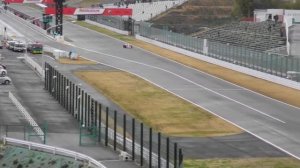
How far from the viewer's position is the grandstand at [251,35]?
116 m

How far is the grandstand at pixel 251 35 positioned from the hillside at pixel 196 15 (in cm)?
2478

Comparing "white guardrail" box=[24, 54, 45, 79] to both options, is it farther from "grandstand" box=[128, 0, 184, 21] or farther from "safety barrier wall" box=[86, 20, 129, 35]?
"grandstand" box=[128, 0, 184, 21]

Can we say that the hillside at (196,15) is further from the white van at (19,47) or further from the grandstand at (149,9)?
the white van at (19,47)

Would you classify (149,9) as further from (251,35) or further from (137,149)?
(137,149)

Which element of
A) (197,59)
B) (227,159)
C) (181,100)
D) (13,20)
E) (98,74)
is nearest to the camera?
(227,159)

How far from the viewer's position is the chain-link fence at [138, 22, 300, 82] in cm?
8212

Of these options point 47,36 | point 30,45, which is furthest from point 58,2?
point 30,45

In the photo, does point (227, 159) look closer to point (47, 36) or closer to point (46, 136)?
point (46, 136)

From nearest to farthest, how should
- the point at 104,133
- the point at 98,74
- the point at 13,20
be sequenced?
the point at 104,133 < the point at 98,74 < the point at 13,20

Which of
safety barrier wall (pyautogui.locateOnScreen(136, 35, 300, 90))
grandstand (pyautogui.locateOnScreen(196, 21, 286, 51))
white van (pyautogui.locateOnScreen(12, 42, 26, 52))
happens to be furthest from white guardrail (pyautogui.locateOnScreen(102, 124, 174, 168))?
grandstand (pyautogui.locateOnScreen(196, 21, 286, 51))

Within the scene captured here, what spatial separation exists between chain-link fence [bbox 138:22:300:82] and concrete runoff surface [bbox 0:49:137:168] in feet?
79.1

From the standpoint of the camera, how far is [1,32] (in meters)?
141

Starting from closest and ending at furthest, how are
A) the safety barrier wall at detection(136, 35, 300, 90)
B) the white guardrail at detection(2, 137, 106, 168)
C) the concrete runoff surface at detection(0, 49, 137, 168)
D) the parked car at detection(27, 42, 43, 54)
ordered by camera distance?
the white guardrail at detection(2, 137, 106, 168), the concrete runoff surface at detection(0, 49, 137, 168), the safety barrier wall at detection(136, 35, 300, 90), the parked car at detection(27, 42, 43, 54)

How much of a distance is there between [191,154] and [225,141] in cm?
540
